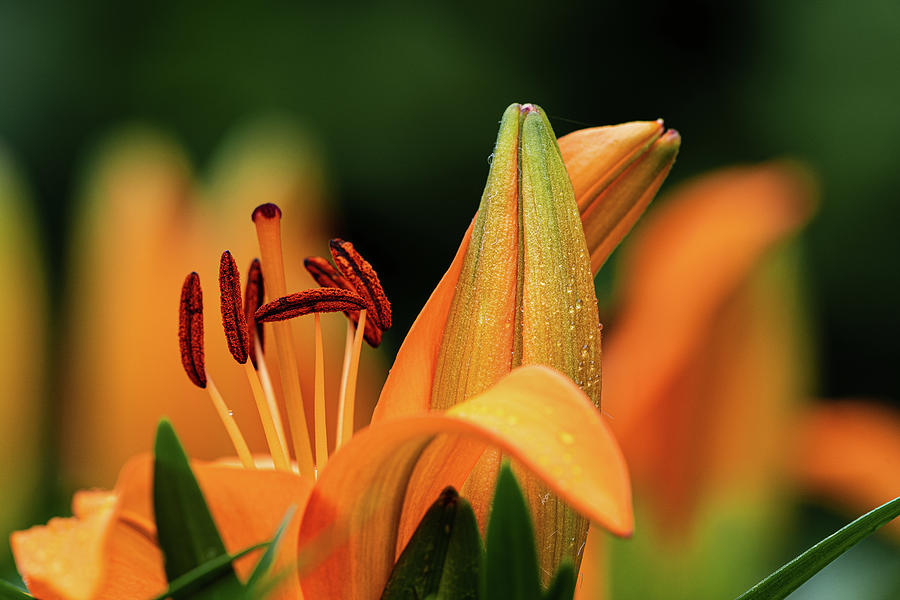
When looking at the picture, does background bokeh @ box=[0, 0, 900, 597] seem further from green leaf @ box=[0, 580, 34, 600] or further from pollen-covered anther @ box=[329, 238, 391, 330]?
green leaf @ box=[0, 580, 34, 600]

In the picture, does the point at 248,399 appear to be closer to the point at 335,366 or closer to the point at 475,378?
the point at 335,366

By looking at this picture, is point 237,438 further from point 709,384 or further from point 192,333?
point 709,384

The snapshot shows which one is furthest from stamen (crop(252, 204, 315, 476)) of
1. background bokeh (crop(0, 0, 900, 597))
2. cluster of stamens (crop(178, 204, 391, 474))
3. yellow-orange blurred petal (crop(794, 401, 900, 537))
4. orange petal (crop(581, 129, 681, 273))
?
background bokeh (crop(0, 0, 900, 597))

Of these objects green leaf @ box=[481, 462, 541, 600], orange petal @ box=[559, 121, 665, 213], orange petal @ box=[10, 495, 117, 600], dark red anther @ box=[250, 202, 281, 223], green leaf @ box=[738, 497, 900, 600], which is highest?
dark red anther @ box=[250, 202, 281, 223]

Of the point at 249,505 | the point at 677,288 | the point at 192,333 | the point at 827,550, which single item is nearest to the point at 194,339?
the point at 192,333

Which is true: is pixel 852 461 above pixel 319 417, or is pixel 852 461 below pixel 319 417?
below

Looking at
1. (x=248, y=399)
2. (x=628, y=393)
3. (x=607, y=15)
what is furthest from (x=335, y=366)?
(x=607, y=15)

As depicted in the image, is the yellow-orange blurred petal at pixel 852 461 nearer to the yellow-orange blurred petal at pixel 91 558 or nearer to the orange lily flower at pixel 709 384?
the orange lily flower at pixel 709 384

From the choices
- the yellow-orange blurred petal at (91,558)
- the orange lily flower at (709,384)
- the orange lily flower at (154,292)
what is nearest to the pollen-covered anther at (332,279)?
the yellow-orange blurred petal at (91,558)
